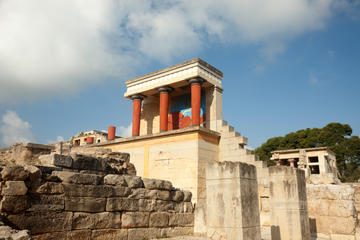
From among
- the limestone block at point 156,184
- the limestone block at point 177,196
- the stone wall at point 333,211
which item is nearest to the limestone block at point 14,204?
the limestone block at point 156,184

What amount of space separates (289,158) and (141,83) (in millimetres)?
22366

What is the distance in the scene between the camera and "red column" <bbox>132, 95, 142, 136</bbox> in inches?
730

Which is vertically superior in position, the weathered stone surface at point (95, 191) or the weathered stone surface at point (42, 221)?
the weathered stone surface at point (95, 191)

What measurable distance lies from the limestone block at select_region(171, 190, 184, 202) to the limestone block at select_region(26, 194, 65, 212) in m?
3.38

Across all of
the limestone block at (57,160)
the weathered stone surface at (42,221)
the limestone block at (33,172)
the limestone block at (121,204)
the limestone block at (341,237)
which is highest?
the limestone block at (57,160)

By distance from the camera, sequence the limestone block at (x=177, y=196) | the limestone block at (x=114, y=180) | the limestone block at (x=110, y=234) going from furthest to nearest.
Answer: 1. the limestone block at (x=177, y=196)
2. the limestone block at (x=114, y=180)
3. the limestone block at (x=110, y=234)

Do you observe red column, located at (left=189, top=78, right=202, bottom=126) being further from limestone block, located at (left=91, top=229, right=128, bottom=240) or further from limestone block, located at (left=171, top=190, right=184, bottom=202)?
limestone block, located at (left=91, top=229, right=128, bottom=240)

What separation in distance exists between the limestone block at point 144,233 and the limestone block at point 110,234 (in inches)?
6.5

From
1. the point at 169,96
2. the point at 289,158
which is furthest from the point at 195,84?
the point at 289,158

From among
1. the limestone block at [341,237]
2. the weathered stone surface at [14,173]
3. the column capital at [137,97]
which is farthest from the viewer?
the column capital at [137,97]

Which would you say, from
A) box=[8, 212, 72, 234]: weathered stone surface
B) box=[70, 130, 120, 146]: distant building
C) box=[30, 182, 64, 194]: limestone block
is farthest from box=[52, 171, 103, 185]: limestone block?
box=[70, 130, 120, 146]: distant building

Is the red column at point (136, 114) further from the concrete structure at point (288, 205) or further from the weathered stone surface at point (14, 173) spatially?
the weathered stone surface at point (14, 173)

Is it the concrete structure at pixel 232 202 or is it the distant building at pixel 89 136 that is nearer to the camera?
the concrete structure at pixel 232 202

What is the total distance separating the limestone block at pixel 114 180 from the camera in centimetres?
654
